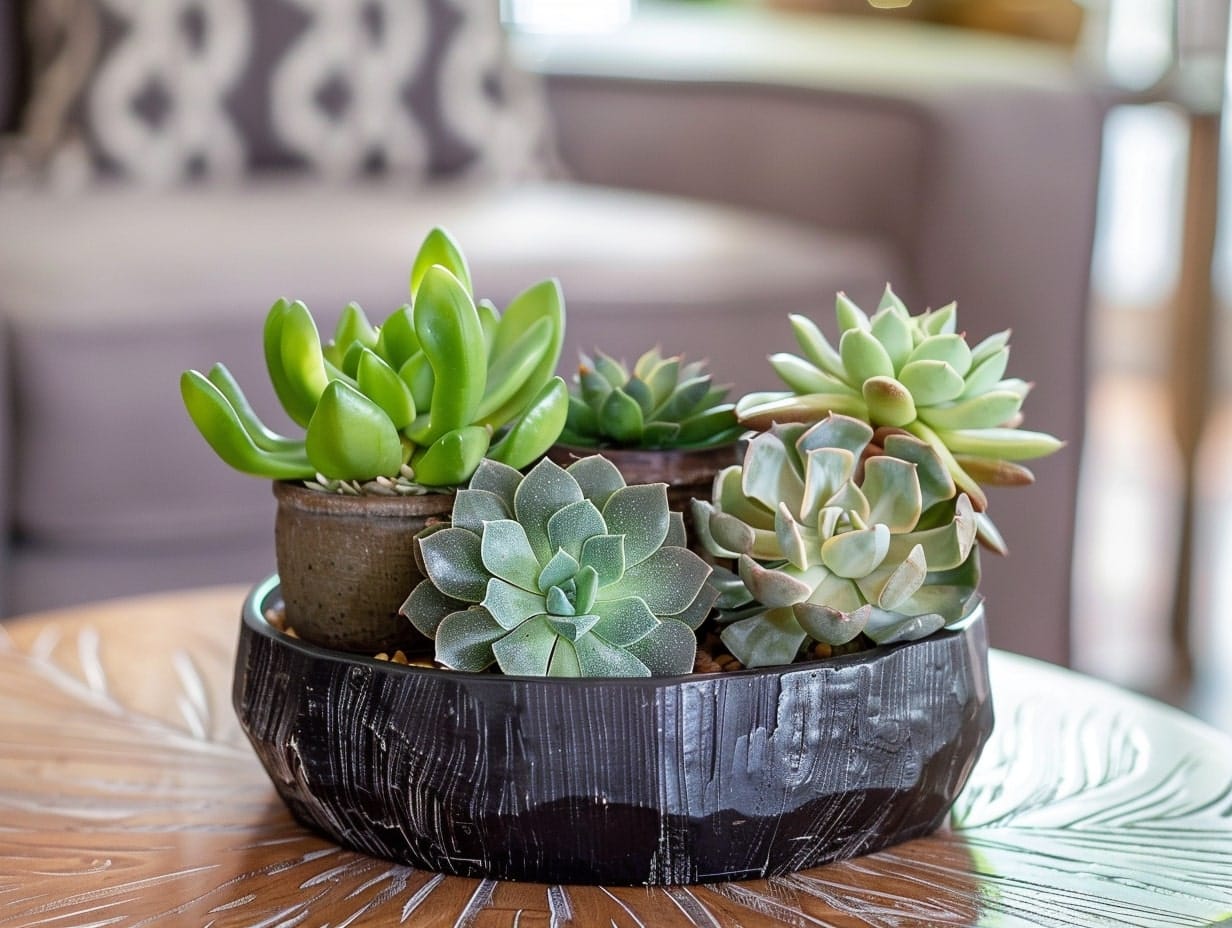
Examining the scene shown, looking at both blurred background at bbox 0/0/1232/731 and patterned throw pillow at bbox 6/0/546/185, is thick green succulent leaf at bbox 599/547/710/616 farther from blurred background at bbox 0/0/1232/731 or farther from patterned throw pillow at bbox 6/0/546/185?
patterned throw pillow at bbox 6/0/546/185

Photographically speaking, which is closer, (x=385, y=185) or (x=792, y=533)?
(x=792, y=533)

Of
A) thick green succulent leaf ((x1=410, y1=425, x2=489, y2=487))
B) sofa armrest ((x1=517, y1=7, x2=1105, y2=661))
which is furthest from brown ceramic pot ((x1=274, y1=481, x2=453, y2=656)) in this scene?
sofa armrest ((x1=517, y1=7, x2=1105, y2=661))

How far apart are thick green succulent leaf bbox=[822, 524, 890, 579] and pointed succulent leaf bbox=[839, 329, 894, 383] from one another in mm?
67

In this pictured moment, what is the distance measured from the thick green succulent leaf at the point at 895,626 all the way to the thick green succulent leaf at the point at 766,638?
0.02 metres

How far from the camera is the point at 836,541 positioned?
511mm

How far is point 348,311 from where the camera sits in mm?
604

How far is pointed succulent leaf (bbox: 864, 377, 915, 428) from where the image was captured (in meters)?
0.54

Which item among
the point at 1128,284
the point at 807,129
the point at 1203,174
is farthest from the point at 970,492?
the point at 1128,284

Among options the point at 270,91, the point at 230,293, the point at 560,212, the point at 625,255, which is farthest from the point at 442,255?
the point at 270,91

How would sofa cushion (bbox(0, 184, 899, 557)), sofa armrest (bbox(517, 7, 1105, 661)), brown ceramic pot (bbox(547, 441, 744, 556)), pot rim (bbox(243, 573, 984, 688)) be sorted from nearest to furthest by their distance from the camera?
pot rim (bbox(243, 573, 984, 688)), brown ceramic pot (bbox(547, 441, 744, 556)), sofa cushion (bbox(0, 184, 899, 557)), sofa armrest (bbox(517, 7, 1105, 661))

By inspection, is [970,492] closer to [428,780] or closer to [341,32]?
[428,780]

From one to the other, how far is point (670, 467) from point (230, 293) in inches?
28.4

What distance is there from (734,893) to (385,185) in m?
1.28

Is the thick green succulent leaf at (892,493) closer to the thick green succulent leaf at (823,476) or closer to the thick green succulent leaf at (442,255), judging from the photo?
the thick green succulent leaf at (823,476)
